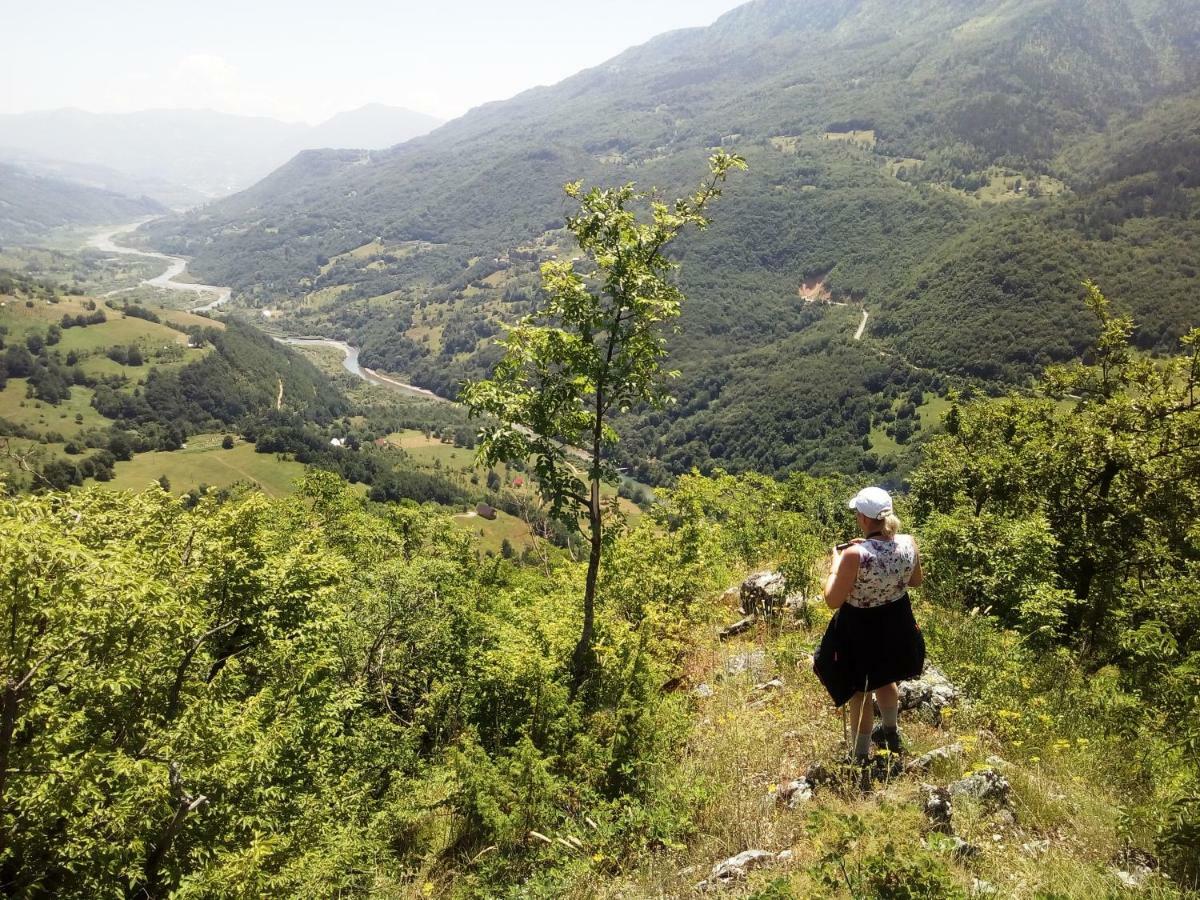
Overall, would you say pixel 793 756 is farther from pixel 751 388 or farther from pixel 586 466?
pixel 751 388

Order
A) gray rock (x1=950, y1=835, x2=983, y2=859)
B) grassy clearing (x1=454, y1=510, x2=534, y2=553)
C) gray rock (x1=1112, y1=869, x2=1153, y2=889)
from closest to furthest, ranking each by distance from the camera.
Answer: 1. gray rock (x1=1112, y1=869, x2=1153, y2=889)
2. gray rock (x1=950, y1=835, x2=983, y2=859)
3. grassy clearing (x1=454, y1=510, x2=534, y2=553)

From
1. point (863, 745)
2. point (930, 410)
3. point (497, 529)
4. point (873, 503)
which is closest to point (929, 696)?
point (863, 745)

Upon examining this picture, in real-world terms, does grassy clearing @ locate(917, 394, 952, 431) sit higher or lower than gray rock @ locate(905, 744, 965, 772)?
lower

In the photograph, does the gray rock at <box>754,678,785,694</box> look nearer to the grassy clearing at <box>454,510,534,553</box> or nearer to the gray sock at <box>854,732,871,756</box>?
the gray sock at <box>854,732,871,756</box>

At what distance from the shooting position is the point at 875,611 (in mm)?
5812

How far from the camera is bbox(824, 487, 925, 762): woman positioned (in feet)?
18.1

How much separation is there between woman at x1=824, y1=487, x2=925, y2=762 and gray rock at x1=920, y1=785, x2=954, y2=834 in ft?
2.35

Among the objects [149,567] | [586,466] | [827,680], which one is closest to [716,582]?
[586,466]

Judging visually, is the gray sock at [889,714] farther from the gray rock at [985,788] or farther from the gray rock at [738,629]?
the gray rock at [738,629]

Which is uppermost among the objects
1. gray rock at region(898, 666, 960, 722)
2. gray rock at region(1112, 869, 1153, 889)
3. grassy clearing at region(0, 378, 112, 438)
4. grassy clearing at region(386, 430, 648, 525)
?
gray rock at region(1112, 869, 1153, 889)

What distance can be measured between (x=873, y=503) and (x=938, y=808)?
95.4 inches

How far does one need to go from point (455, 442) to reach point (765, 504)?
166m

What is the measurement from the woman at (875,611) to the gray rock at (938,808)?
0.72 m

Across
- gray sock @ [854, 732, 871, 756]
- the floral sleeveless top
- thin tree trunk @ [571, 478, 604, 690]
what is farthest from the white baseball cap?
thin tree trunk @ [571, 478, 604, 690]
